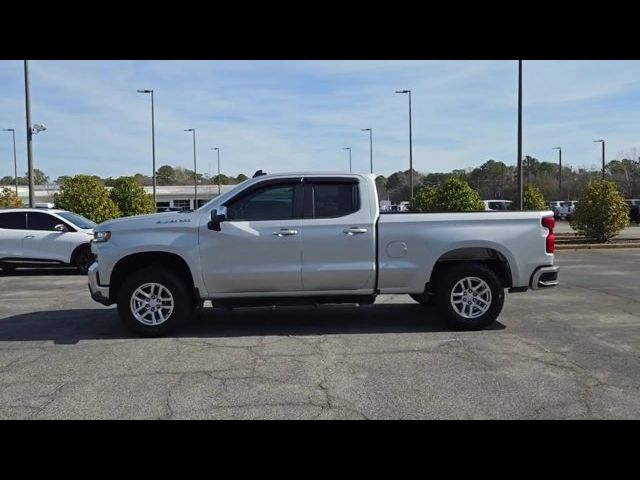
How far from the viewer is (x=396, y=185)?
92.5 meters

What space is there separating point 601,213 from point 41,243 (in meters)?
17.8

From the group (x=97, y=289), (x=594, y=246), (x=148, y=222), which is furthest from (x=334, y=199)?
(x=594, y=246)

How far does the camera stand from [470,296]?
743 centimetres

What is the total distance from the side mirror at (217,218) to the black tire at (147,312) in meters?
0.77

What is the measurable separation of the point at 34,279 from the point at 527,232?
11245mm

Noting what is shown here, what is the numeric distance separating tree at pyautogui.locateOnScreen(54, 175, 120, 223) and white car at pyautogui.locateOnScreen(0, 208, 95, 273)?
507 cm

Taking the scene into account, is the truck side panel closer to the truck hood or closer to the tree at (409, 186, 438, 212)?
the truck hood

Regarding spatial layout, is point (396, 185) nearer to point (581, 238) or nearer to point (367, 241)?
point (581, 238)

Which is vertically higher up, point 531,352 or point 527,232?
point 527,232

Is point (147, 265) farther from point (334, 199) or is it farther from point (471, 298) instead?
point (471, 298)

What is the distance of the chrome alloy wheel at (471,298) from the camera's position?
7.42 m

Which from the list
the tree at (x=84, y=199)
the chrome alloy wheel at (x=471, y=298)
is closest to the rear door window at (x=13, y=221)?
the tree at (x=84, y=199)

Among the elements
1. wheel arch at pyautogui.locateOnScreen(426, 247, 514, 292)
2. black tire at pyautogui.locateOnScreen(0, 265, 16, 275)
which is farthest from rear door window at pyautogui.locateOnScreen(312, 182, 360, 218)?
black tire at pyautogui.locateOnScreen(0, 265, 16, 275)
